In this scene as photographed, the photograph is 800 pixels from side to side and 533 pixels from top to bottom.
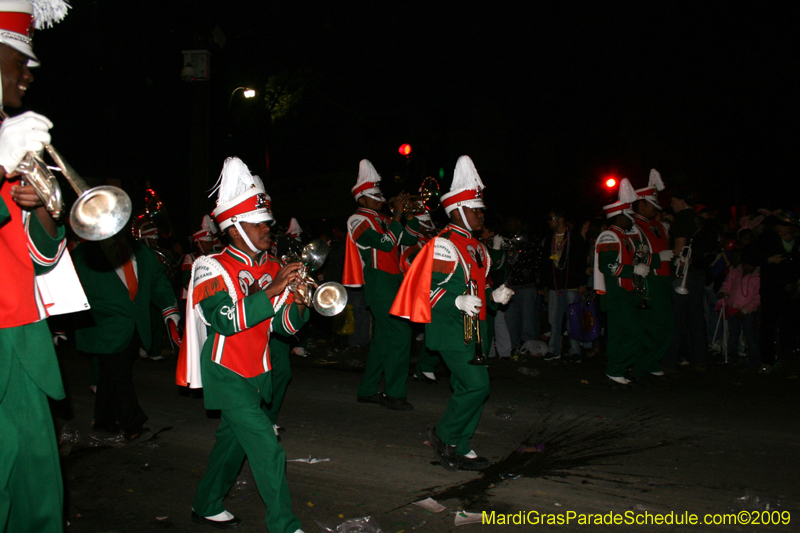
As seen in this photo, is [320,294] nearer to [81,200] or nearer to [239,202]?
[239,202]

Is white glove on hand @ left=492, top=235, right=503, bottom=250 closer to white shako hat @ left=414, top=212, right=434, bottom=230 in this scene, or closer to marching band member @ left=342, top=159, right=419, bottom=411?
white shako hat @ left=414, top=212, right=434, bottom=230

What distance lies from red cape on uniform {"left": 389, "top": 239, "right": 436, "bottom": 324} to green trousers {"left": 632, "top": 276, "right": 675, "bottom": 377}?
150 inches

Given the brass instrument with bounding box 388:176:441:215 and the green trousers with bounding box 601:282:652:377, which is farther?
the brass instrument with bounding box 388:176:441:215

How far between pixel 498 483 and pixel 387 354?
2.58m

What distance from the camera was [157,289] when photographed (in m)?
6.91

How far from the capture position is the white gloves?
230 centimetres

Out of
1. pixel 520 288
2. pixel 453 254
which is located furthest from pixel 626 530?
pixel 520 288

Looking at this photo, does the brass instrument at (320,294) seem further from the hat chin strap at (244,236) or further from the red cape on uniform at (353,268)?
the red cape on uniform at (353,268)

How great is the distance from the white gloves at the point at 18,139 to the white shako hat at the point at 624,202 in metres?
7.22

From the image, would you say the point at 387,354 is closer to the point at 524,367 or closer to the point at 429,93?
the point at 524,367

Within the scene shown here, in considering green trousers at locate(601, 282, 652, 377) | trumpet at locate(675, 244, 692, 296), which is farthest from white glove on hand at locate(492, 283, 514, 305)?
trumpet at locate(675, 244, 692, 296)

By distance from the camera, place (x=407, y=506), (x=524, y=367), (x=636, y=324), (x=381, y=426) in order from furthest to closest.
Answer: (x=524, y=367) → (x=636, y=324) → (x=381, y=426) → (x=407, y=506)

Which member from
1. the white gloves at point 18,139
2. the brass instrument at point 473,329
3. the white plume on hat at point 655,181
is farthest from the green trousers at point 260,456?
the white plume on hat at point 655,181

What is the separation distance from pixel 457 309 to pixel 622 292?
3467 millimetres
